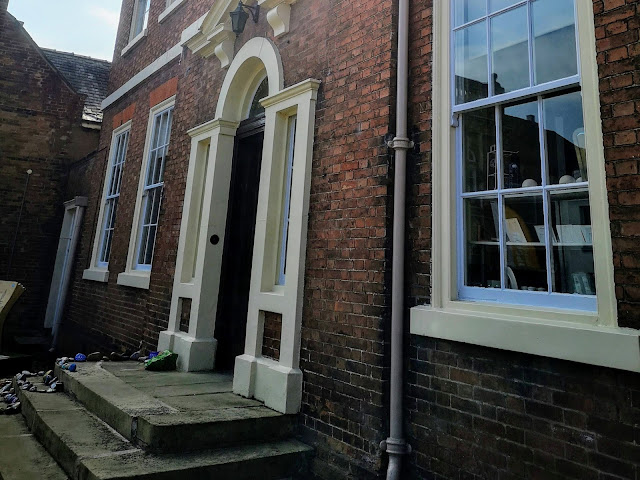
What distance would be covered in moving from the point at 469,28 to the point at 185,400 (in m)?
3.64

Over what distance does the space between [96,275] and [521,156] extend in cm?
789

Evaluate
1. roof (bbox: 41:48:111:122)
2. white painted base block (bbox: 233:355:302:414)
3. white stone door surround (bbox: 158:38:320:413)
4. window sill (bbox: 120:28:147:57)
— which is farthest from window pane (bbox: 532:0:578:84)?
roof (bbox: 41:48:111:122)

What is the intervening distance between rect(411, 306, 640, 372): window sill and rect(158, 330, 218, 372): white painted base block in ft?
9.48

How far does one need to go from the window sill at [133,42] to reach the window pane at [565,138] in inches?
331

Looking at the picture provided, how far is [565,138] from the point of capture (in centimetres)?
266

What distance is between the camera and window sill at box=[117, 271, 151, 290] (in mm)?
6766

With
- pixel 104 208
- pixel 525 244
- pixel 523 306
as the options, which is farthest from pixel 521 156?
pixel 104 208

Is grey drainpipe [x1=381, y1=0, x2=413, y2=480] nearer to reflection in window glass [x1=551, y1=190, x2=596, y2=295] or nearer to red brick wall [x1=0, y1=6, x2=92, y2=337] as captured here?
reflection in window glass [x1=551, y1=190, x2=596, y2=295]

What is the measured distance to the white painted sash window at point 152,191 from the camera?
7109 millimetres

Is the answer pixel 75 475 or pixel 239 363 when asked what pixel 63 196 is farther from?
pixel 75 475

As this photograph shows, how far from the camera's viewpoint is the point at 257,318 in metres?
4.29

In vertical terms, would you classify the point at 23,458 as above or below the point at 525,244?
below

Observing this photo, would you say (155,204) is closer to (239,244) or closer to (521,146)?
(239,244)

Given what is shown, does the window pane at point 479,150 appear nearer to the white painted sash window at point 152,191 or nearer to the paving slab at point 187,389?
the paving slab at point 187,389
